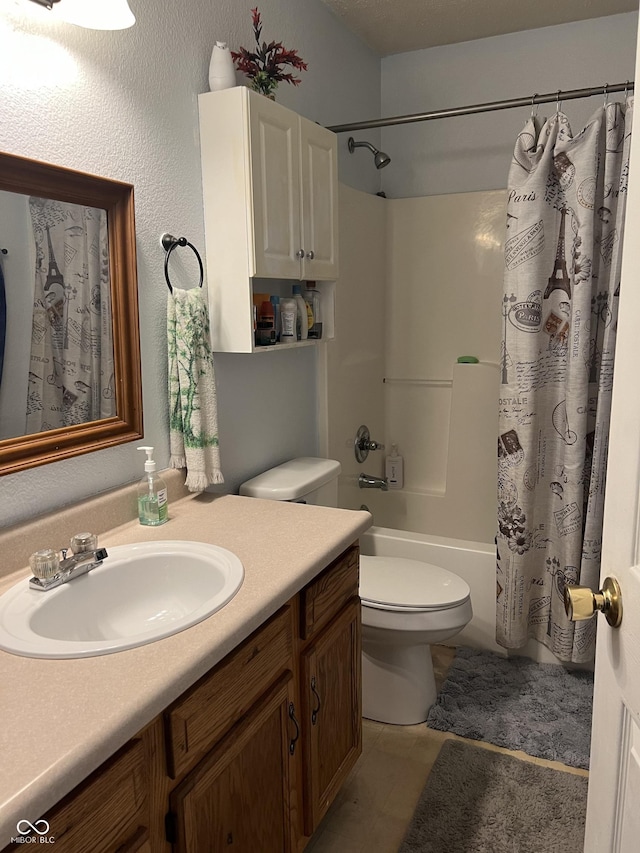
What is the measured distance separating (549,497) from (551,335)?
571mm

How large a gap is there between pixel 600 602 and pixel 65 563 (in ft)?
3.13

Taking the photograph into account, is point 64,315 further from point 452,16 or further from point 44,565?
point 452,16

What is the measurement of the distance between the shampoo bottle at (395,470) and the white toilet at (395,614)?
3.24 feet

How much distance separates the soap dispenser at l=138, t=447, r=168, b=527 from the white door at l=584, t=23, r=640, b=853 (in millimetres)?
1034

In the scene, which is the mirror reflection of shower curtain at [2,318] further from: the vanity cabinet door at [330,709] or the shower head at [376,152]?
the shower head at [376,152]

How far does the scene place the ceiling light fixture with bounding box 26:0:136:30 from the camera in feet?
4.34

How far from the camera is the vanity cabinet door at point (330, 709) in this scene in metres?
1.50

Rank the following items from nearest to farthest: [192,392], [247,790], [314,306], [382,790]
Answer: [247,790], [192,392], [382,790], [314,306]

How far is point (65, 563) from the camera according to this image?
4.23 ft

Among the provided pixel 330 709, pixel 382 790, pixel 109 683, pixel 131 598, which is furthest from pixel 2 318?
pixel 382 790

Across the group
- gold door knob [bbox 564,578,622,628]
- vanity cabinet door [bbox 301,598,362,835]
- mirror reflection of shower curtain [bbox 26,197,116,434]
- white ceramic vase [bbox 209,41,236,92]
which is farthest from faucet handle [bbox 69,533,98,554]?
white ceramic vase [bbox 209,41,236,92]

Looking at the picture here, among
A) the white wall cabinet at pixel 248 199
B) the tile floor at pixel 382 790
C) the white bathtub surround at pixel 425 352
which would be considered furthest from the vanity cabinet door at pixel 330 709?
the white bathtub surround at pixel 425 352

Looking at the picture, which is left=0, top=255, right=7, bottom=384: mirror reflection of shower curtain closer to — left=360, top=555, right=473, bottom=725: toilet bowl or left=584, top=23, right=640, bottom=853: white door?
left=584, top=23, right=640, bottom=853: white door

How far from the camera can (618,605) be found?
2.91ft
